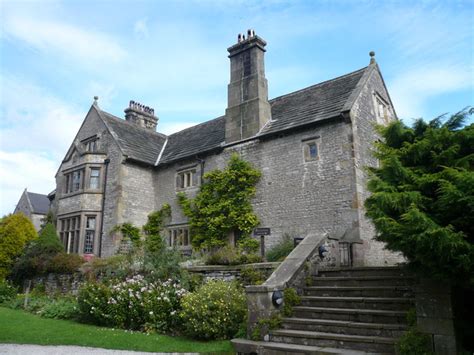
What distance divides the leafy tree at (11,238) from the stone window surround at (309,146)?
15.3 meters

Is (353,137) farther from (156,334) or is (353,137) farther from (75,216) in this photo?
(75,216)

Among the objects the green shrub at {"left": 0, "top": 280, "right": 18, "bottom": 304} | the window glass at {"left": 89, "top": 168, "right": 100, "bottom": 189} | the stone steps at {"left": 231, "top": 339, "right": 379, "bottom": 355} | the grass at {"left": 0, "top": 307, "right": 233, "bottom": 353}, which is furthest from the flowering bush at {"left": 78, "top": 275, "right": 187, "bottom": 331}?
the window glass at {"left": 89, "top": 168, "right": 100, "bottom": 189}

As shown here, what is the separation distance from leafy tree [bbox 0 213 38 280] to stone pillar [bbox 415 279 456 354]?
65.1 feet

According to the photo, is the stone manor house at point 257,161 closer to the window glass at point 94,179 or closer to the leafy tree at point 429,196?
the window glass at point 94,179

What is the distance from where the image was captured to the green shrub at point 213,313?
9039 mm

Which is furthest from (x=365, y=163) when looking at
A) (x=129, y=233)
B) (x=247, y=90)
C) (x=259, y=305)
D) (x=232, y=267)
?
(x=129, y=233)

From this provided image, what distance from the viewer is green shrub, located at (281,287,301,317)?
8.48 m

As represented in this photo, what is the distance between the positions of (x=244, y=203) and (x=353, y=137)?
5437mm

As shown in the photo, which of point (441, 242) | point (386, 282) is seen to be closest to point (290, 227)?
point (386, 282)

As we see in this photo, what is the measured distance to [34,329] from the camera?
1022cm

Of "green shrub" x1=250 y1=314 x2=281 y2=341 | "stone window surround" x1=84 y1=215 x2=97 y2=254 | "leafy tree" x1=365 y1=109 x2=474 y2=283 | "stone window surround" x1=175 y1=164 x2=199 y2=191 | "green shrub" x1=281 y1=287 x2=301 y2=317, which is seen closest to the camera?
"leafy tree" x1=365 y1=109 x2=474 y2=283

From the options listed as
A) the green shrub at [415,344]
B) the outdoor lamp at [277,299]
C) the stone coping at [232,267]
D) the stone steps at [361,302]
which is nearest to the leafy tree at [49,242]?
the stone coping at [232,267]

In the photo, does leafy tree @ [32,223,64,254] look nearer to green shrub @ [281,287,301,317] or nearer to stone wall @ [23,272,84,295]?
stone wall @ [23,272,84,295]

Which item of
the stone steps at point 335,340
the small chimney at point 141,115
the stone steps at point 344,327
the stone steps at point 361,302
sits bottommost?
the stone steps at point 335,340
